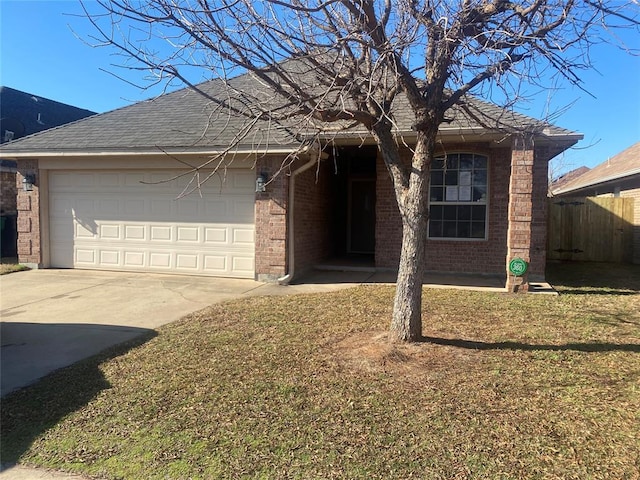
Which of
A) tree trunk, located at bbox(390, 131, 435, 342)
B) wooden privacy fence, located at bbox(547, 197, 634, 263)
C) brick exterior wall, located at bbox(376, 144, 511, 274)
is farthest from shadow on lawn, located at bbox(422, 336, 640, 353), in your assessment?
wooden privacy fence, located at bbox(547, 197, 634, 263)

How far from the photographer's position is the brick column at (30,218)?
435 inches

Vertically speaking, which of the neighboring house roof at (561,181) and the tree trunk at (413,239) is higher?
the neighboring house roof at (561,181)

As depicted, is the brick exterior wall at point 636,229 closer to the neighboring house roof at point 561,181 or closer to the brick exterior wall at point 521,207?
the brick exterior wall at point 521,207

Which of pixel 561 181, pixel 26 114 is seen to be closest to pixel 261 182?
pixel 26 114

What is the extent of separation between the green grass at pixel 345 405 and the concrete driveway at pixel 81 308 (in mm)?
577

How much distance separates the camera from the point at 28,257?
442 inches

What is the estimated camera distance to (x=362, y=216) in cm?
1393

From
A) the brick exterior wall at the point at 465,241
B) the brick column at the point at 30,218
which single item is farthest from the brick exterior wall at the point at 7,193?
the brick exterior wall at the point at 465,241

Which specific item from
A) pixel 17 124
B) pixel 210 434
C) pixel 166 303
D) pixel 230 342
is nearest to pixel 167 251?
pixel 166 303

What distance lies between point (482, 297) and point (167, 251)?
6.99m

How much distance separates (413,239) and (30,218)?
10218 mm

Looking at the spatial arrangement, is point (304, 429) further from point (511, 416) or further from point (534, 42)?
point (534, 42)

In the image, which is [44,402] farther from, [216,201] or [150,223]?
[150,223]

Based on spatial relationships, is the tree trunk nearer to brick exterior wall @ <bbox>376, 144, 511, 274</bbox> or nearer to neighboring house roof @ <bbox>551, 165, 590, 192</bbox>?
brick exterior wall @ <bbox>376, 144, 511, 274</bbox>
